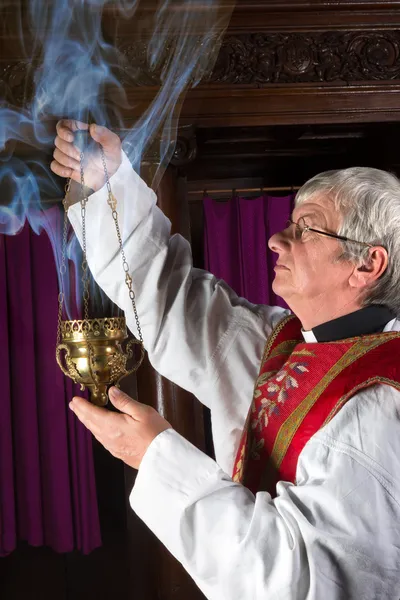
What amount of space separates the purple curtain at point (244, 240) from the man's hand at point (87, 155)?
63.5 inches

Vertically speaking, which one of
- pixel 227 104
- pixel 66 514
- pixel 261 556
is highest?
pixel 227 104

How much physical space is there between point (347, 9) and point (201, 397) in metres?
1.64

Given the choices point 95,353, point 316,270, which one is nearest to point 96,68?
point 316,270

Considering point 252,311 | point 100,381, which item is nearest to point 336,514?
point 100,381

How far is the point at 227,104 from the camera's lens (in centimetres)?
269

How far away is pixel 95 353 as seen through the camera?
139cm

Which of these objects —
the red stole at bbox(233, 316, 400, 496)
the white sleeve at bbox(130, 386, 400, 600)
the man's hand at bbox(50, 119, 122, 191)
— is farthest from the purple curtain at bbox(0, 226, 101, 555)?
the white sleeve at bbox(130, 386, 400, 600)

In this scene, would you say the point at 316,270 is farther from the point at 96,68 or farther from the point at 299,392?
the point at 96,68

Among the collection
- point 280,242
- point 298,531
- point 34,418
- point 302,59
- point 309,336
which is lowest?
point 34,418

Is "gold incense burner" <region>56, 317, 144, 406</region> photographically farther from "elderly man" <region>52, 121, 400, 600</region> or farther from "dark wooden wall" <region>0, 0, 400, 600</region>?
"dark wooden wall" <region>0, 0, 400, 600</region>

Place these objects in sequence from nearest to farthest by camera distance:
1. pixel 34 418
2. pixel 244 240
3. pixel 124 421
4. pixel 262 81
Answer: pixel 124 421 → pixel 262 81 → pixel 34 418 → pixel 244 240

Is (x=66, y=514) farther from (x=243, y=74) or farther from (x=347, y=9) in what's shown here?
(x=347, y=9)

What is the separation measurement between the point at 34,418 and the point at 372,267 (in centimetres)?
206

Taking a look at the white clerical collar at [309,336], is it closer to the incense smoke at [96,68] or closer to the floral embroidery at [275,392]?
the floral embroidery at [275,392]
